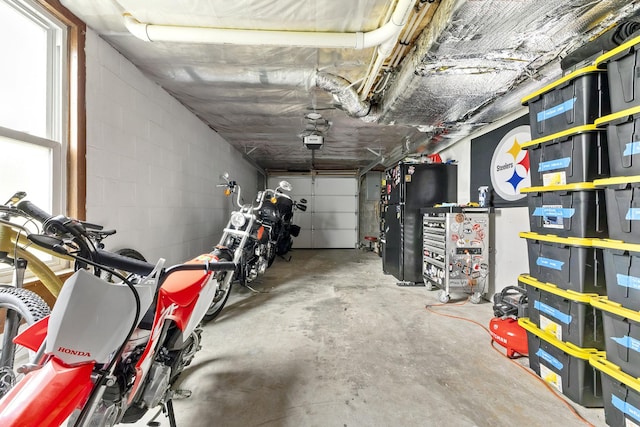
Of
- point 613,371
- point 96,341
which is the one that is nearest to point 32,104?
point 96,341

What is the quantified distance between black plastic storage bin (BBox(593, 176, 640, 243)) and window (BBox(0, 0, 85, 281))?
3119 mm

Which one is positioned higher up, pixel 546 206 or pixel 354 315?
pixel 546 206

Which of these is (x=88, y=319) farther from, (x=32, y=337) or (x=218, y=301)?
(x=218, y=301)

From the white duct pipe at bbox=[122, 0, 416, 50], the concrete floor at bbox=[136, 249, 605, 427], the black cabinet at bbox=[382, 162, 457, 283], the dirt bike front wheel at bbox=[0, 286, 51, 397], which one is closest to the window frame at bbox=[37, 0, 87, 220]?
the white duct pipe at bbox=[122, 0, 416, 50]

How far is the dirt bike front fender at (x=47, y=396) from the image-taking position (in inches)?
24.7

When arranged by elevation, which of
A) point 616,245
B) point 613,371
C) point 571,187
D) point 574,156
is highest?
point 574,156

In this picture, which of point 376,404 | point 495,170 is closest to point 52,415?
point 376,404

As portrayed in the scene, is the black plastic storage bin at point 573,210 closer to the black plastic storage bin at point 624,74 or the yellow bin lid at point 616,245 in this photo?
the yellow bin lid at point 616,245

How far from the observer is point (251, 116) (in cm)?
355

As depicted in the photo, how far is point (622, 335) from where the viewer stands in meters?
1.19

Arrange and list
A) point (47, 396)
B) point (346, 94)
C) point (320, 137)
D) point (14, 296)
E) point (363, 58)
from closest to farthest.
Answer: point (47, 396) → point (14, 296) → point (363, 58) → point (346, 94) → point (320, 137)

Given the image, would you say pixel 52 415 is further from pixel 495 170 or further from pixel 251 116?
pixel 495 170

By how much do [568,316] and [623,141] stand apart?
3.08 ft

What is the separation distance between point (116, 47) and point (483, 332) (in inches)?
154
